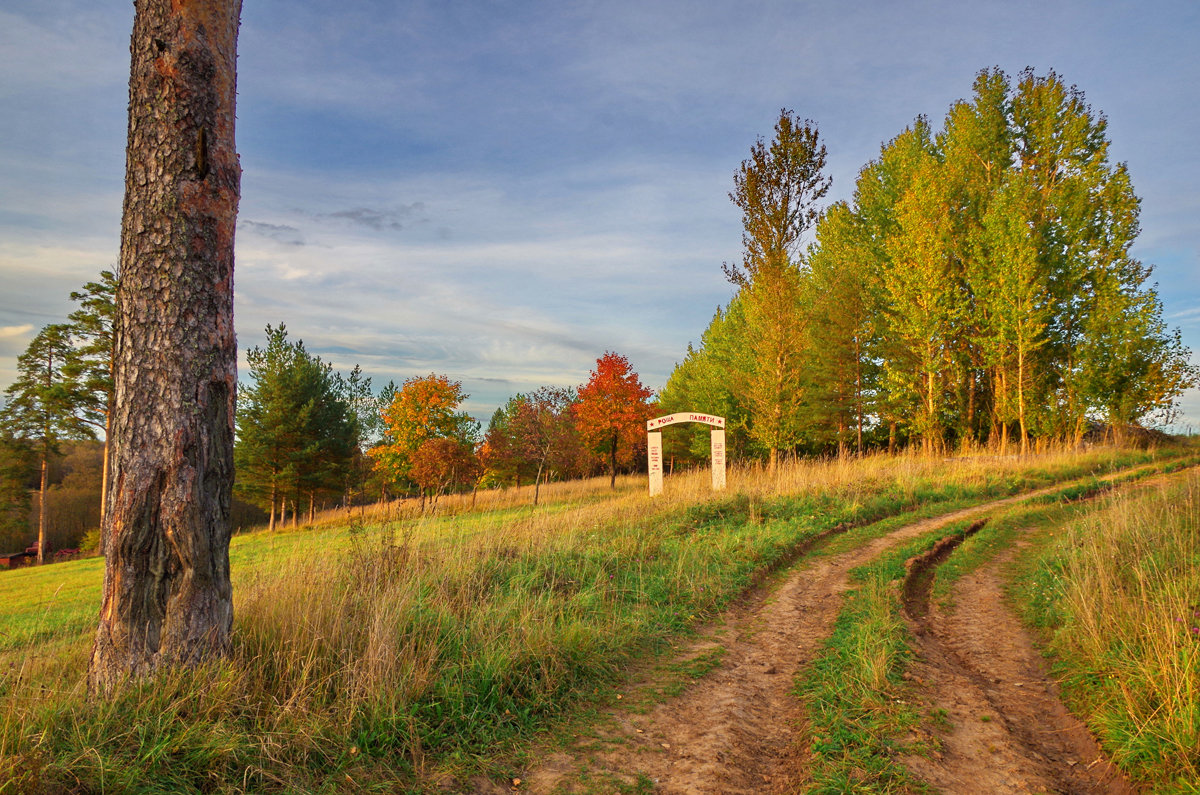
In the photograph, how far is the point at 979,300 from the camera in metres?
23.7

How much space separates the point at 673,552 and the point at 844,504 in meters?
5.38

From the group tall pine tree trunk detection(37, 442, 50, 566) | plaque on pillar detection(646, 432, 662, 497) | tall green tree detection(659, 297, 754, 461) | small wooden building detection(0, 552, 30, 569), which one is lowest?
small wooden building detection(0, 552, 30, 569)

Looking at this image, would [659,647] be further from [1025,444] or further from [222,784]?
[1025,444]

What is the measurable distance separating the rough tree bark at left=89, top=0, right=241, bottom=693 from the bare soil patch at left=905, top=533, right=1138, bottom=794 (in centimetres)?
461

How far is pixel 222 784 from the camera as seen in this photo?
9.91 ft

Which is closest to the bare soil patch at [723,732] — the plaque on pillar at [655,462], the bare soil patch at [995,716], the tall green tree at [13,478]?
the bare soil patch at [995,716]

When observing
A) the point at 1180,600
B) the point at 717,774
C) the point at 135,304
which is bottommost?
the point at 717,774

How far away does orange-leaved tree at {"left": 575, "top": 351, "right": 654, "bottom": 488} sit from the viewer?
29188 millimetres

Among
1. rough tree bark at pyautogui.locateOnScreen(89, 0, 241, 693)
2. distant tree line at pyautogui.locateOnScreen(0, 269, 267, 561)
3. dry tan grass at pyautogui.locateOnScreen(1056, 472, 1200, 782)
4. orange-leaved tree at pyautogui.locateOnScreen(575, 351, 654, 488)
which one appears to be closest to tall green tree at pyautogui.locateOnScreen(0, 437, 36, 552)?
distant tree line at pyautogui.locateOnScreen(0, 269, 267, 561)

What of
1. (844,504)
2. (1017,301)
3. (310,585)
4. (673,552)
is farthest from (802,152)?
(310,585)

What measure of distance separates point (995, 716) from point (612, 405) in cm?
2523

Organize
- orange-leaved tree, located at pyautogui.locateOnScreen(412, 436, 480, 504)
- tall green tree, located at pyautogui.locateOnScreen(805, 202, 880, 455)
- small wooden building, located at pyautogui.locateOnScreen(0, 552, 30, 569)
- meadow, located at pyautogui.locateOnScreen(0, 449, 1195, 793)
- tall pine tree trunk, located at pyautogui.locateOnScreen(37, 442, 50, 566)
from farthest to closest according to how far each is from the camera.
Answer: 1. small wooden building, located at pyautogui.locateOnScreen(0, 552, 30, 569)
2. tall pine tree trunk, located at pyautogui.locateOnScreen(37, 442, 50, 566)
3. tall green tree, located at pyautogui.locateOnScreen(805, 202, 880, 455)
4. orange-leaved tree, located at pyautogui.locateOnScreen(412, 436, 480, 504)
5. meadow, located at pyautogui.locateOnScreen(0, 449, 1195, 793)

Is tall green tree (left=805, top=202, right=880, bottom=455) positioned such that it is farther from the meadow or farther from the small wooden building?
the small wooden building

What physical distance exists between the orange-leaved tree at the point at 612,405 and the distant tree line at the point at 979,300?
610 cm
